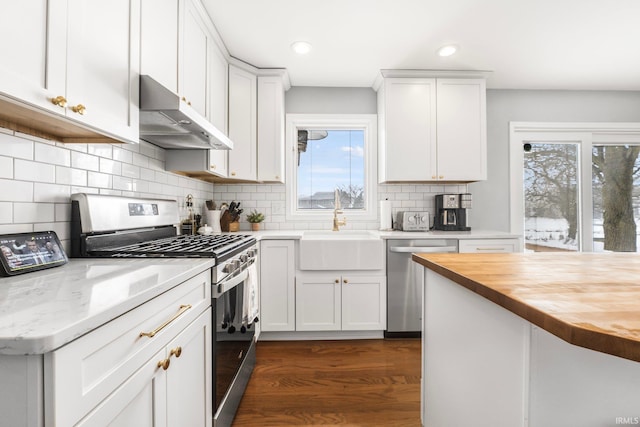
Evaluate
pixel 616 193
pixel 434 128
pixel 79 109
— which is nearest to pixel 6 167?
pixel 79 109

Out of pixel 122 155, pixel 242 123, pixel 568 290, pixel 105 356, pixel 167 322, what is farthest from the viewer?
pixel 242 123

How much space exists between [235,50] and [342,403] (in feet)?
8.88

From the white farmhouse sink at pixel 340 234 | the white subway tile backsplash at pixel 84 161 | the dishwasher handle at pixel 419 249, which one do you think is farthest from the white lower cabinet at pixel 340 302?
the white subway tile backsplash at pixel 84 161

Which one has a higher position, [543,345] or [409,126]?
[409,126]

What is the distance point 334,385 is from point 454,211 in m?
1.97

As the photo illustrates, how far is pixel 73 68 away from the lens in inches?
38.5

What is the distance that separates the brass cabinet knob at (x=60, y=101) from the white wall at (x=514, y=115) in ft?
11.1

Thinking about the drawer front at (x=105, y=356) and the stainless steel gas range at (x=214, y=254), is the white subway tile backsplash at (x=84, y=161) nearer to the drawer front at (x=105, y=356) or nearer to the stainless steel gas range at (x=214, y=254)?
the stainless steel gas range at (x=214, y=254)

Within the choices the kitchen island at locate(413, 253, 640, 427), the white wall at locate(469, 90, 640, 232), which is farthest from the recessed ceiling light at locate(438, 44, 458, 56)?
the kitchen island at locate(413, 253, 640, 427)

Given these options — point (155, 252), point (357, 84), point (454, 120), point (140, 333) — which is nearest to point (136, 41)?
point (155, 252)

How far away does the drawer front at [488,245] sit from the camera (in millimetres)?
2660

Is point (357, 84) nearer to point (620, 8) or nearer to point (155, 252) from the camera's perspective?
point (620, 8)

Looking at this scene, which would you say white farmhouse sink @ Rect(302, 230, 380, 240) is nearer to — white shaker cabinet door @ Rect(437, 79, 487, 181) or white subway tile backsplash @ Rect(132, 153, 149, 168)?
white shaker cabinet door @ Rect(437, 79, 487, 181)

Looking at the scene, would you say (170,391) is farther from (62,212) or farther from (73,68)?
(73,68)
